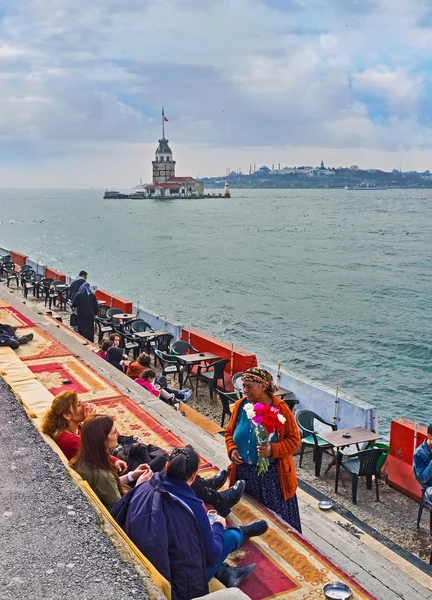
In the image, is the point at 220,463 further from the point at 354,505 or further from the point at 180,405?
the point at 180,405

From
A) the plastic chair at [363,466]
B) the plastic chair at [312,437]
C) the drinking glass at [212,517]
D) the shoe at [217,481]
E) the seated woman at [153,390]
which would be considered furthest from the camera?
the seated woman at [153,390]

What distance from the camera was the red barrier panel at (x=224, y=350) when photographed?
41.2ft

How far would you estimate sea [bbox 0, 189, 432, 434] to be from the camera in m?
22.7

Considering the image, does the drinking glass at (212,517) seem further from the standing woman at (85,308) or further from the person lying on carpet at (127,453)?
the standing woman at (85,308)

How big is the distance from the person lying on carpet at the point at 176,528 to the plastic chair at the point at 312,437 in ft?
16.6

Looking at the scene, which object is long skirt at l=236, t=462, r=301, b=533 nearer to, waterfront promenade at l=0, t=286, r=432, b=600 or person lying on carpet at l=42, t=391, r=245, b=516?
person lying on carpet at l=42, t=391, r=245, b=516

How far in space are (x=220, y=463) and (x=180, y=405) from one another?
3.33 metres

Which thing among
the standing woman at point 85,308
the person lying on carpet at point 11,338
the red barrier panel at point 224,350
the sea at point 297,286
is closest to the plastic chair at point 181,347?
the red barrier panel at point 224,350

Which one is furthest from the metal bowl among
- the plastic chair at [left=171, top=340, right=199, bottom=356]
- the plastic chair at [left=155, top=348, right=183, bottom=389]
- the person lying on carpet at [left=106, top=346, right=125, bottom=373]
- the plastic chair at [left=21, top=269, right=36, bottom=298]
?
the plastic chair at [left=21, top=269, right=36, bottom=298]

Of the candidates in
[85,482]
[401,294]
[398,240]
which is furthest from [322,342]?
[398,240]

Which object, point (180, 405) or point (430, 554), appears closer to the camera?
point (430, 554)

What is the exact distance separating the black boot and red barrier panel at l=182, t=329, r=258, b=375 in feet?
25.2

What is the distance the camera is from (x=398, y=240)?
79375 mm

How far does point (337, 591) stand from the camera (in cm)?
452
